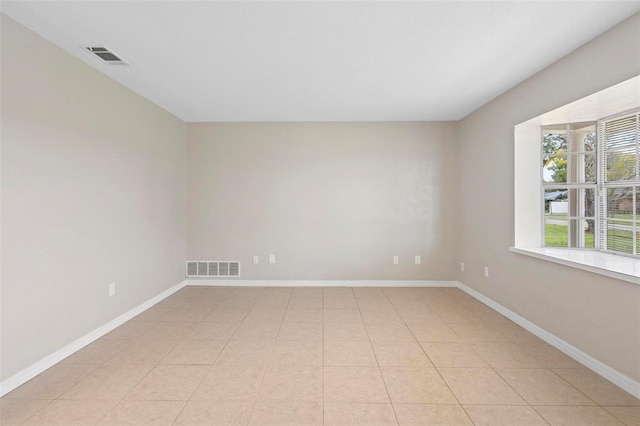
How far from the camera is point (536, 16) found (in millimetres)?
1893

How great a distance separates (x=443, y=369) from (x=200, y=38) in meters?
3.18

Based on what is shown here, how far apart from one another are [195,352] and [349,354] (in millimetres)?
1345

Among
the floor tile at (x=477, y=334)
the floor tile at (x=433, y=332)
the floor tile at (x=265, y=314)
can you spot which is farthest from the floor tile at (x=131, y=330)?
the floor tile at (x=477, y=334)

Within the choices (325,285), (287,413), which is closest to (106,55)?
(287,413)

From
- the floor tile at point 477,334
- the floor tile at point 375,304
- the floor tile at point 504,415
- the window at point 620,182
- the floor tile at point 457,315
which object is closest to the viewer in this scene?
the floor tile at point 504,415

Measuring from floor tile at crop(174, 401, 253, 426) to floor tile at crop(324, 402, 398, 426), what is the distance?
0.50m

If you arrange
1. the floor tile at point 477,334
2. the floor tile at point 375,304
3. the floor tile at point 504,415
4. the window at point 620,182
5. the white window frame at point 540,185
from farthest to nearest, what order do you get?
the floor tile at point 375,304
the floor tile at point 477,334
the window at point 620,182
the white window frame at point 540,185
the floor tile at point 504,415

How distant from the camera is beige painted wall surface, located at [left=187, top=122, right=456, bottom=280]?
14.4 feet

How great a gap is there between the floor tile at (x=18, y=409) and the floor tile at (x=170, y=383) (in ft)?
1.70

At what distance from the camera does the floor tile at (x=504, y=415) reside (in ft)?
5.46

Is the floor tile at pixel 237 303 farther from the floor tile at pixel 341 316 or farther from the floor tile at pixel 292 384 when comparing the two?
the floor tile at pixel 292 384

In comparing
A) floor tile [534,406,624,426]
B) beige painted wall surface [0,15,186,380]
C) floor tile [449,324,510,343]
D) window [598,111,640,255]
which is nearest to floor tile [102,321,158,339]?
beige painted wall surface [0,15,186,380]

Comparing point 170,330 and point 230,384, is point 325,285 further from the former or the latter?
point 230,384

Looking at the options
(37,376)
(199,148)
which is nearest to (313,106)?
(199,148)
